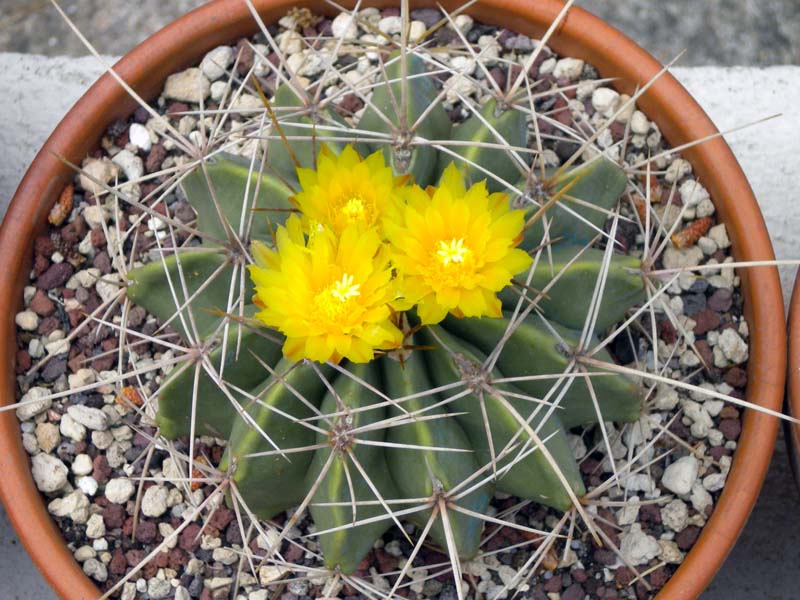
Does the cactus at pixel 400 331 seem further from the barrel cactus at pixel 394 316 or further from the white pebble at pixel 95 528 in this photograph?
the white pebble at pixel 95 528

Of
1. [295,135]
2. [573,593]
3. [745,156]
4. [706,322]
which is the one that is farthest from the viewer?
[745,156]

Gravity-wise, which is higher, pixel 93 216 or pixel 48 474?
pixel 93 216

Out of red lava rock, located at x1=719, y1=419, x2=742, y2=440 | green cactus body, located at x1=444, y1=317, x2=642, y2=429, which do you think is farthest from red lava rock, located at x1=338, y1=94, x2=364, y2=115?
red lava rock, located at x1=719, y1=419, x2=742, y2=440

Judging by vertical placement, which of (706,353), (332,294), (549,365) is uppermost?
(332,294)

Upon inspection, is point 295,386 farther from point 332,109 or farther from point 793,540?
point 793,540

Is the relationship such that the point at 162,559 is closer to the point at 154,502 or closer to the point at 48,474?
the point at 154,502

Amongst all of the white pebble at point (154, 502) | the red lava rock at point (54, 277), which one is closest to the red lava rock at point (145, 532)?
the white pebble at point (154, 502)

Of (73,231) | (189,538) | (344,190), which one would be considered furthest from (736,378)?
(73,231)

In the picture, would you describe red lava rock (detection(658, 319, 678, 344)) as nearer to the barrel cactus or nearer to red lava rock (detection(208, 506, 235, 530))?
the barrel cactus
